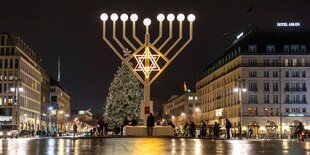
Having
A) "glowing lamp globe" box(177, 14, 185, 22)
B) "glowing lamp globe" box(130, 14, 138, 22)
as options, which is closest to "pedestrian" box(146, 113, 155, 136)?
"glowing lamp globe" box(130, 14, 138, 22)

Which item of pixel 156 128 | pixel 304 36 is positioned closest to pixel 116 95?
pixel 156 128

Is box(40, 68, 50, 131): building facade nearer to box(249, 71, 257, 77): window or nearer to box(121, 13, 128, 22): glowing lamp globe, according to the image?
box(249, 71, 257, 77): window

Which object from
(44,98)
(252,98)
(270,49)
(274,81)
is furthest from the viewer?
(44,98)

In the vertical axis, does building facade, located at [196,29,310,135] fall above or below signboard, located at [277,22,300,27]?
below

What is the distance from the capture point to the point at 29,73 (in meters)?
136

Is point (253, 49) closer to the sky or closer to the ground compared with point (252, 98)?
closer to the sky

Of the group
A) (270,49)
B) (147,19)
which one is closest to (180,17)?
(147,19)

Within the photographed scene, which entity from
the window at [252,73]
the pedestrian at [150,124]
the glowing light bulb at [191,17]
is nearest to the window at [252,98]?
the window at [252,73]

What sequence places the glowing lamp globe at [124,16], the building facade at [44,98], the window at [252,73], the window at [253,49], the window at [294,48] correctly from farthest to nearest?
the building facade at [44,98] → the window at [253,49] → the window at [252,73] → the window at [294,48] → the glowing lamp globe at [124,16]

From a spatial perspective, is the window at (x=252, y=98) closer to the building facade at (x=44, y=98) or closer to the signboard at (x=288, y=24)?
the signboard at (x=288, y=24)

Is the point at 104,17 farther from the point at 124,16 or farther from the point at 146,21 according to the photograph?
the point at 146,21

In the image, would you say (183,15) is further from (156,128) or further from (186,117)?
(186,117)

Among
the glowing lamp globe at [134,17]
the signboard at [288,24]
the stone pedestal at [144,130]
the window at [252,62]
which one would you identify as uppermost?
the signboard at [288,24]

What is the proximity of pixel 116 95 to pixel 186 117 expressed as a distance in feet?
330
